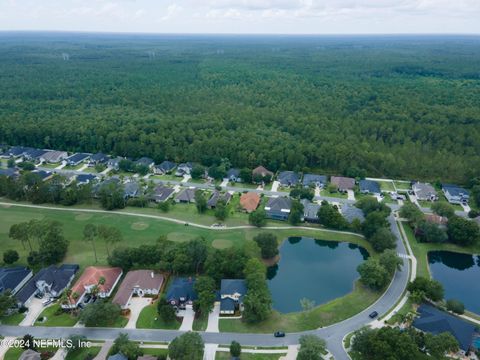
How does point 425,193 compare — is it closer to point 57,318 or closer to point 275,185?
point 275,185

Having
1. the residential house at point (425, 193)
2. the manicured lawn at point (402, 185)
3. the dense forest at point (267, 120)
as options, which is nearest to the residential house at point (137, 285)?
the dense forest at point (267, 120)

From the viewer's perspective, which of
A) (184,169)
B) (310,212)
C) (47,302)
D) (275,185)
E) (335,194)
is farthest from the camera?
(184,169)

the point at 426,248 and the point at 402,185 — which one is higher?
the point at 402,185

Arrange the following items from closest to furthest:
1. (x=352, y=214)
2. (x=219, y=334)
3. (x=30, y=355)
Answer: (x=30, y=355) < (x=219, y=334) < (x=352, y=214)

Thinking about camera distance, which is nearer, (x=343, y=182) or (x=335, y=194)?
(x=335, y=194)

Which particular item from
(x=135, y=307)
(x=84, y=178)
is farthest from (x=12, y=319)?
(x=84, y=178)

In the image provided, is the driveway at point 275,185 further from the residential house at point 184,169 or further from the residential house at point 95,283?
the residential house at point 95,283

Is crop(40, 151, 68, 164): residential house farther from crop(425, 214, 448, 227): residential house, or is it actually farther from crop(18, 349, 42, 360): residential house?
crop(425, 214, 448, 227): residential house
